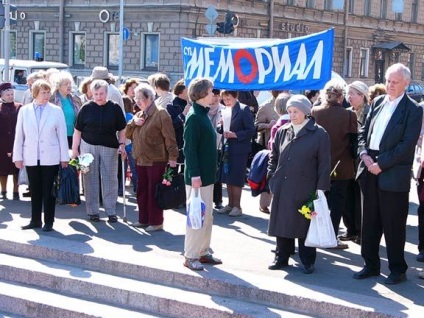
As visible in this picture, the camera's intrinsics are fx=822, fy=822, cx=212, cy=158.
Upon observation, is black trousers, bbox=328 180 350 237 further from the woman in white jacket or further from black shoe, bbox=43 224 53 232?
black shoe, bbox=43 224 53 232

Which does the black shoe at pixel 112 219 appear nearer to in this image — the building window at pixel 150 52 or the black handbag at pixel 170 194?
the black handbag at pixel 170 194

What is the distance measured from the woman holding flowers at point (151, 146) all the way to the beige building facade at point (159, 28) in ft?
90.2

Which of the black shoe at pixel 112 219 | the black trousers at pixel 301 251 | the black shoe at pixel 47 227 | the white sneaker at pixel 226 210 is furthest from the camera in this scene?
the white sneaker at pixel 226 210

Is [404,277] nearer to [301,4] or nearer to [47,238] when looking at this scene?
[47,238]

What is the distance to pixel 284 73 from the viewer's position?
9.88m

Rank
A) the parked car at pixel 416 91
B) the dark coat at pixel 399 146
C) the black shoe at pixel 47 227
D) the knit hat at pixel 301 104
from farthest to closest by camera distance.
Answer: the parked car at pixel 416 91 → the black shoe at pixel 47 227 → the knit hat at pixel 301 104 → the dark coat at pixel 399 146

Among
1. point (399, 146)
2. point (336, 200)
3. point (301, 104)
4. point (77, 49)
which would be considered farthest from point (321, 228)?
point (77, 49)

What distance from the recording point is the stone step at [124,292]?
21.7ft

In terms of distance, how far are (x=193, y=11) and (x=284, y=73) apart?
96.7ft

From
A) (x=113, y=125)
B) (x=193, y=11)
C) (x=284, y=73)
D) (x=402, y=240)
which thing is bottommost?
(x=402, y=240)

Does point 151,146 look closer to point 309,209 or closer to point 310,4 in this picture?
point 309,209

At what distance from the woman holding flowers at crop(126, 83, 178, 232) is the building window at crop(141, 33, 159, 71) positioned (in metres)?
31.7

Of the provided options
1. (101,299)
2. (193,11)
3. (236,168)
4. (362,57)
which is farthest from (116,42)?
(101,299)

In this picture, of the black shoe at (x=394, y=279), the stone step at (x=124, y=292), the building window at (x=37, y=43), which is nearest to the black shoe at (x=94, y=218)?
the stone step at (x=124, y=292)
